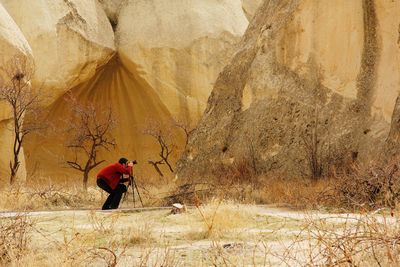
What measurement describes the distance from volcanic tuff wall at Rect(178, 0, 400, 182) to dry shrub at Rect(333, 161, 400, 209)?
1.08 m

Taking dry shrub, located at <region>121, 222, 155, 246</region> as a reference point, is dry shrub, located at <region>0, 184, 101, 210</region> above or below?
below

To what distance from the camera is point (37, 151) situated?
2566 centimetres

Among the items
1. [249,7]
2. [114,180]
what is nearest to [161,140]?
[249,7]

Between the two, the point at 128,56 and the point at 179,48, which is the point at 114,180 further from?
the point at 128,56

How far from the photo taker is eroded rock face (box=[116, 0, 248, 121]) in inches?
1008

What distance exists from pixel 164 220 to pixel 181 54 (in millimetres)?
18302

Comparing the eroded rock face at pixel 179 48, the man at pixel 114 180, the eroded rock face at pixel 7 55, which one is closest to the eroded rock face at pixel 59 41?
the eroded rock face at pixel 179 48

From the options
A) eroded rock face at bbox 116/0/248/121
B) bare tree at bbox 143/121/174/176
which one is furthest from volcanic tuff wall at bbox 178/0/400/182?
eroded rock face at bbox 116/0/248/121

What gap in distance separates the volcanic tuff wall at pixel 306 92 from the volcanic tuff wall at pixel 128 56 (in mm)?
8831

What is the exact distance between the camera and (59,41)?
2386cm

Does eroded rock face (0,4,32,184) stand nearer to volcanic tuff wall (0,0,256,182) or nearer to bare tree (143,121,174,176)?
volcanic tuff wall (0,0,256,182)

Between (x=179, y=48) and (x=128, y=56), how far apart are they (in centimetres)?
215

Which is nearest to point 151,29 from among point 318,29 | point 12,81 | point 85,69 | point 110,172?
point 85,69

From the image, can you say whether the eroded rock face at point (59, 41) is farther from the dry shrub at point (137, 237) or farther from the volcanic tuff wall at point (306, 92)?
the dry shrub at point (137, 237)
